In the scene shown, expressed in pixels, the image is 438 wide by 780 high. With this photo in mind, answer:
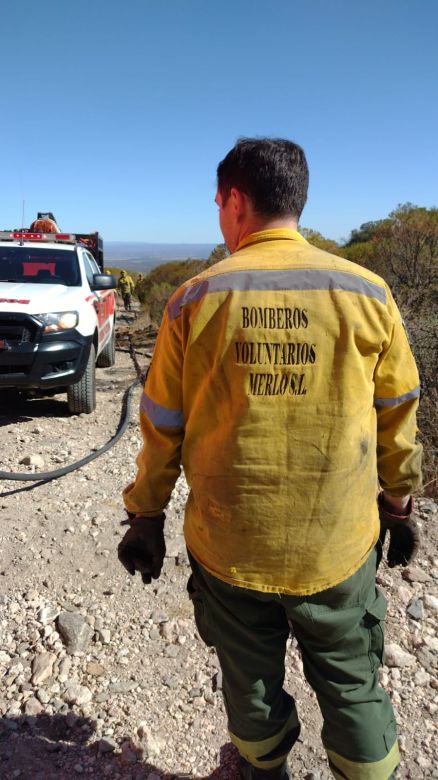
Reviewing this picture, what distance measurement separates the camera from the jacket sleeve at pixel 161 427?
4.53 ft

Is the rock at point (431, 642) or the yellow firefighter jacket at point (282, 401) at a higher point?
the yellow firefighter jacket at point (282, 401)

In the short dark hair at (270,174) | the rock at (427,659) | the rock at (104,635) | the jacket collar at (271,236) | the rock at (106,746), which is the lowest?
the rock at (106,746)

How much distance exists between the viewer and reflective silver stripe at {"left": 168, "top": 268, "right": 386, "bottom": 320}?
4.12 ft

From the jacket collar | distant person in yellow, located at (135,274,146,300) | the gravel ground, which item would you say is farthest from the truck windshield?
distant person in yellow, located at (135,274,146,300)

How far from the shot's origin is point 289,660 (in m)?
2.43

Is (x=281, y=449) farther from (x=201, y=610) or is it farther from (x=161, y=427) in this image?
(x=201, y=610)

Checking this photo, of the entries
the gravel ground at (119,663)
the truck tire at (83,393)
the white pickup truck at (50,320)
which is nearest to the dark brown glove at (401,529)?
the gravel ground at (119,663)

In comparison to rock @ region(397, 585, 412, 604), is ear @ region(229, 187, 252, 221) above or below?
above

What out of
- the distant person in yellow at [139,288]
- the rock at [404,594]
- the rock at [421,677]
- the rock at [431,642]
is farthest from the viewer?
the distant person in yellow at [139,288]

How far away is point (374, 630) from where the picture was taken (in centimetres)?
147

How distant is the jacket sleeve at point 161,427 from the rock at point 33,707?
1193mm

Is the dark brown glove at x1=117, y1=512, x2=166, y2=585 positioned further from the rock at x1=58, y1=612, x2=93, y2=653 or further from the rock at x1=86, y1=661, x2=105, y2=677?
the rock at x1=58, y1=612, x2=93, y2=653

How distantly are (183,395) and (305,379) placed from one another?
33 cm

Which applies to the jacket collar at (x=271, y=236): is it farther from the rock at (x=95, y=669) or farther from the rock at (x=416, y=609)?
the rock at (x=416, y=609)
